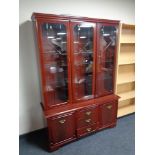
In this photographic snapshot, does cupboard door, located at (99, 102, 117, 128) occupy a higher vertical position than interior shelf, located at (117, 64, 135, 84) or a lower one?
lower

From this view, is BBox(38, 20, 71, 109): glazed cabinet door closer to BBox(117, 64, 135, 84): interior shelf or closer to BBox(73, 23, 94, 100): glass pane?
BBox(73, 23, 94, 100): glass pane

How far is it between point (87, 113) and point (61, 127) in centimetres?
46

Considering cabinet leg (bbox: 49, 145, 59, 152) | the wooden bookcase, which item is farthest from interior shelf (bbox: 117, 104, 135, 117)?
cabinet leg (bbox: 49, 145, 59, 152)

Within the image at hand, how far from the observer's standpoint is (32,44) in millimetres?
2225

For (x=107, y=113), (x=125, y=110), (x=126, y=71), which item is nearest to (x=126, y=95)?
(x=125, y=110)

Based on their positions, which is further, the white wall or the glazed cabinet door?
the white wall

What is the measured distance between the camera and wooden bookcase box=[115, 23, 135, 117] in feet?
9.20

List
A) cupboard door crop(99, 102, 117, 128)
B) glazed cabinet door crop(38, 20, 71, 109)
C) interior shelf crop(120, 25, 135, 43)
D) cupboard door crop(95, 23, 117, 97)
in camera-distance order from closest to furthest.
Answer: glazed cabinet door crop(38, 20, 71, 109) < cupboard door crop(95, 23, 117, 97) < cupboard door crop(99, 102, 117, 128) < interior shelf crop(120, 25, 135, 43)

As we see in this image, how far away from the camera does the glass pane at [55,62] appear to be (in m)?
2.05

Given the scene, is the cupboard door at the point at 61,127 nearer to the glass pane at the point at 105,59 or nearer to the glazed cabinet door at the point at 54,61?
the glazed cabinet door at the point at 54,61

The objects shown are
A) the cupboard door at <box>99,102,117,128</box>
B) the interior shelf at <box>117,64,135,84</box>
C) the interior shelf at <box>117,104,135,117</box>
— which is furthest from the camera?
the interior shelf at <box>117,104,135,117</box>
